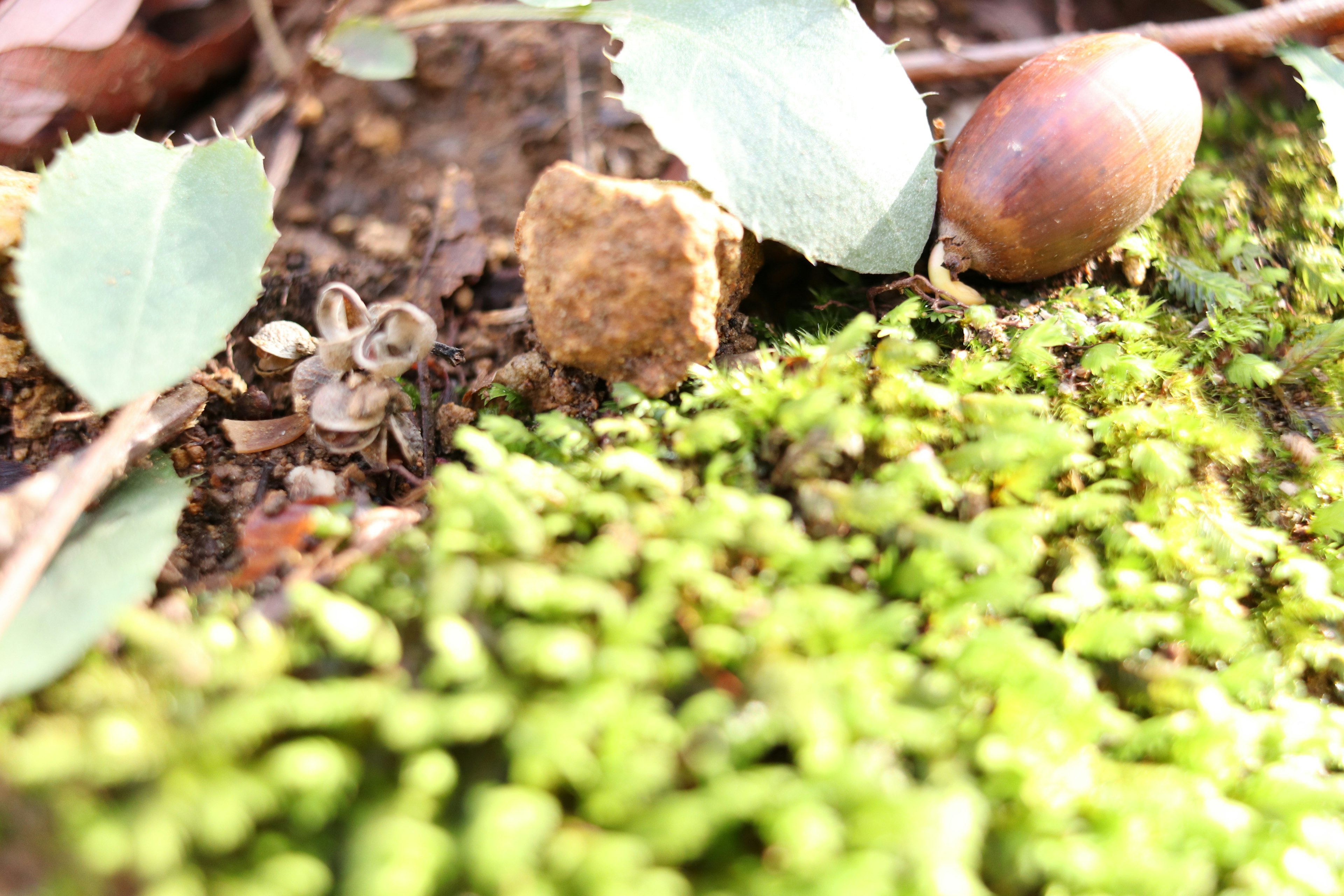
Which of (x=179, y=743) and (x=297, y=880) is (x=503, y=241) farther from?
(x=297, y=880)

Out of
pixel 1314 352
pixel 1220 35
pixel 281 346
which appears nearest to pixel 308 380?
pixel 281 346

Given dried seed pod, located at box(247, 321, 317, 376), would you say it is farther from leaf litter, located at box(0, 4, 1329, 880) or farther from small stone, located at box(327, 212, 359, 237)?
small stone, located at box(327, 212, 359, 237)

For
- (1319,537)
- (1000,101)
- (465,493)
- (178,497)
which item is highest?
(1000,101)

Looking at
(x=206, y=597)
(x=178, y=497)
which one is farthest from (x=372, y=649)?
(x=178, y=497)

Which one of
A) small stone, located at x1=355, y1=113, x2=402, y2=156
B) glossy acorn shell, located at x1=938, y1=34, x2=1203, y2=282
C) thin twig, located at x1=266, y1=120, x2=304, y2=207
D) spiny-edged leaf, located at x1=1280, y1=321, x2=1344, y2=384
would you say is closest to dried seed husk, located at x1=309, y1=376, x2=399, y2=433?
thin twig, located at x1=266, y1=120, x2=304, y2=207

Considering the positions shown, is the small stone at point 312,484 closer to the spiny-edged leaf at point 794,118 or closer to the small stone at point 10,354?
the small stone at point 10,354

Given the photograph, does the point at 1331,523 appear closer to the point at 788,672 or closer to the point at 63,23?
the point at 788,672
